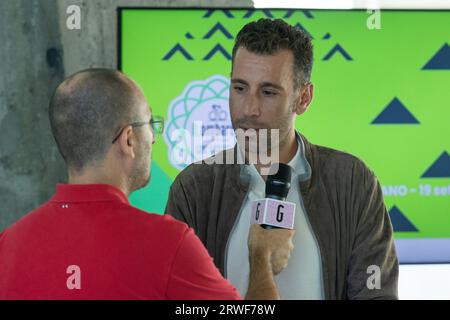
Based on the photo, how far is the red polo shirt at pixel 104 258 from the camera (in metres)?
1.29

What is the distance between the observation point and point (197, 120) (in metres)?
3.75

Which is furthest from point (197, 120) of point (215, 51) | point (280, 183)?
point (280, 183)

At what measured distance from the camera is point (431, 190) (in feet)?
12.5

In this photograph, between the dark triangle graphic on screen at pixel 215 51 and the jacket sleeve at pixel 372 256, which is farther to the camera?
the dark triangle graphic on screen at pixel 215 51

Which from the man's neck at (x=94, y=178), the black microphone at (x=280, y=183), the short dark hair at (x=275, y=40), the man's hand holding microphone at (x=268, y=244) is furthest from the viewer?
the short dark hair at (x=275, y=40)

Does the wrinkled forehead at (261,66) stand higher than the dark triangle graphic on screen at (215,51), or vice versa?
the dark triangle graphic on screen at (215,51)

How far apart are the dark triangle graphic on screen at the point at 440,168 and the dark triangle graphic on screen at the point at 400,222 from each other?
0.24m

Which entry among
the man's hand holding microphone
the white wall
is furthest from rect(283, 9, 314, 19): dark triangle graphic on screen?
the man's hand holding microphone

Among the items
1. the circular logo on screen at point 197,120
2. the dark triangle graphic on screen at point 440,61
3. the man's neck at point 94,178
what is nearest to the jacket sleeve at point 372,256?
the man's neck at point 94,178

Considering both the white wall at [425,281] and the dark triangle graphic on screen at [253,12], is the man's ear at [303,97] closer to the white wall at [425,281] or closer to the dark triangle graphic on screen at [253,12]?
the dark triangle graphic on screen at [253,12]

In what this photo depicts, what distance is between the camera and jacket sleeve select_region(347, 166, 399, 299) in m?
1.86

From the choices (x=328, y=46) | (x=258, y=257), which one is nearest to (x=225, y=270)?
(x=258, y=257)

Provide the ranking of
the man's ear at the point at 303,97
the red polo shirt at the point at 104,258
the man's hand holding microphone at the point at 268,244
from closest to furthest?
1. the red polo shirt at the point at 104,258
2. the man's hand holding microphone at the point at 268,244
3. the man's ear at the point at 303,97
